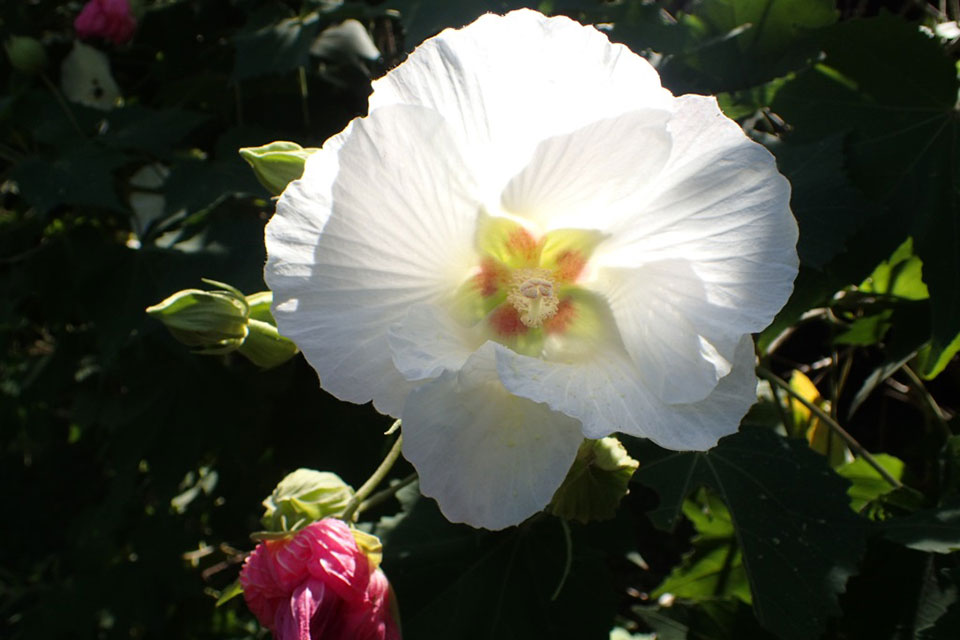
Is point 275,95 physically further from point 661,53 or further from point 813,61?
point 813,61

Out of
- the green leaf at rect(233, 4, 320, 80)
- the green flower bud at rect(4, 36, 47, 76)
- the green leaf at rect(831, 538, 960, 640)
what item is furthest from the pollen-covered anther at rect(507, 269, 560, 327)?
the green flower bud at rect(4, 36, 47, 76)

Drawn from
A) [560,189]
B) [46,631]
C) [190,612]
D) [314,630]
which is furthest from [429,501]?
[46,631]

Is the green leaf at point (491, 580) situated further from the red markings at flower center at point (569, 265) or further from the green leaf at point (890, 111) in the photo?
the green leaf at point (890, 111)

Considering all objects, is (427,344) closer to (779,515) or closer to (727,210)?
(727,210)

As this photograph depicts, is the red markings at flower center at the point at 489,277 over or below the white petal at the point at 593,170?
below

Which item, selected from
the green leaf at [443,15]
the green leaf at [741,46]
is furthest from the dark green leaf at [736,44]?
the green leaf at [443,15]

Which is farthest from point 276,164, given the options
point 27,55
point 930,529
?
point 27,55
